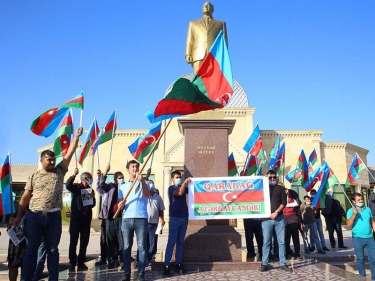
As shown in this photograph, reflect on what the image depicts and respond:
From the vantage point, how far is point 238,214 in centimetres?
682

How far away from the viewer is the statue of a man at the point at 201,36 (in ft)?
28.8

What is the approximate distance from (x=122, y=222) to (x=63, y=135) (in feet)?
12.7

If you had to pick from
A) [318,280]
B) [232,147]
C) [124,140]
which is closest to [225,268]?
[318,280]

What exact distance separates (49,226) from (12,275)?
1866mm

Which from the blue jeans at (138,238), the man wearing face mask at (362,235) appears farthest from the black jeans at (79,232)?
the man wearing face mask at (362,235)

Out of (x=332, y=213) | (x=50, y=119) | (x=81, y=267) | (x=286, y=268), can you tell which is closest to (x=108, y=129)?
(x=50, y=119)

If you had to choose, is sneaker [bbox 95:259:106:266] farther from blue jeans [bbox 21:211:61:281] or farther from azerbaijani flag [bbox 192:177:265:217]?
blue jeans [bbox 21:211:61:281]

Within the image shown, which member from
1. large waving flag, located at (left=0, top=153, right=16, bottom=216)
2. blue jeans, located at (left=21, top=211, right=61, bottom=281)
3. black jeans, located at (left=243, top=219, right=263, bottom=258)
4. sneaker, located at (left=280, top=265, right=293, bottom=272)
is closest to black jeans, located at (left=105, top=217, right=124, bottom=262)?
large waving flag, located at (left=0, top=153, right=16, bottom=216)

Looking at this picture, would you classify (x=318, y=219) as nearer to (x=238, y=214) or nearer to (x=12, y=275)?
(x=238, y=214)

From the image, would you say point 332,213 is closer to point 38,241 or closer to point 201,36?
point 201,36

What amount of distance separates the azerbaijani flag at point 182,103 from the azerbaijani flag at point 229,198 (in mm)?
1493

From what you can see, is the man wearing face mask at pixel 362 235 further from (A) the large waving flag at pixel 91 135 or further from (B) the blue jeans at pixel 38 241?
(A) the large waving flag at pixel 91 135

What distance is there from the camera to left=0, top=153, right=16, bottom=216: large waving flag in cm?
641

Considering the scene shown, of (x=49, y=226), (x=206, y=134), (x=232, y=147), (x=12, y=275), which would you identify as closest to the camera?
(x=49, y=226)
